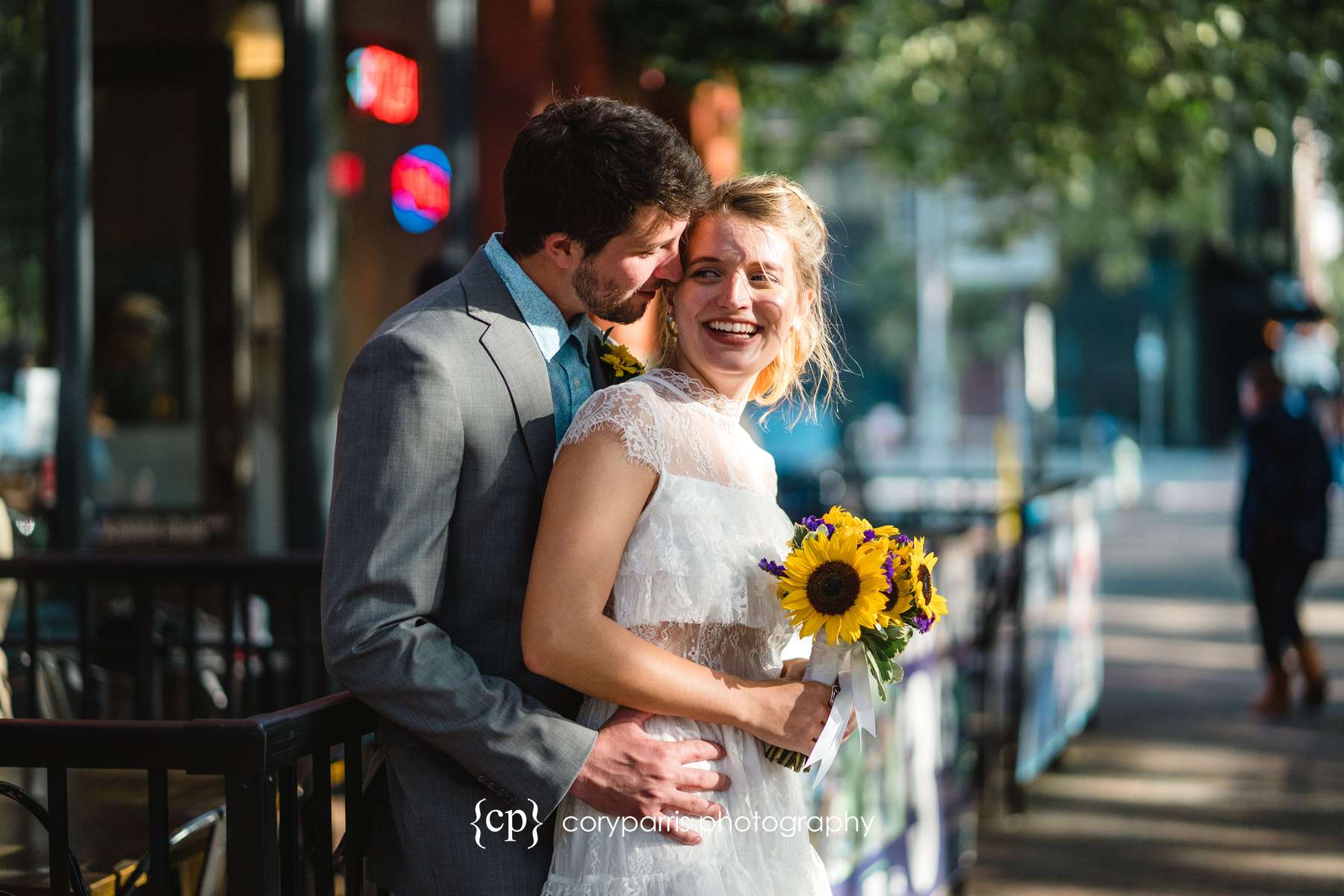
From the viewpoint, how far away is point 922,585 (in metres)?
2.31

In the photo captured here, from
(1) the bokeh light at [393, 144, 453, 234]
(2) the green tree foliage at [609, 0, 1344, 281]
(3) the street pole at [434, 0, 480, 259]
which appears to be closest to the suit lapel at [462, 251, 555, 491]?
(3) the street pole at [434, 0, 480, 259]

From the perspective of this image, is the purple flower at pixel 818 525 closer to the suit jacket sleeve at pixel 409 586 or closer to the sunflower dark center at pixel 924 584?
the sunflower dark center at pixel 924 584

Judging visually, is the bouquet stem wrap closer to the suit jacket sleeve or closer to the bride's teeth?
the suit jacket sleeve

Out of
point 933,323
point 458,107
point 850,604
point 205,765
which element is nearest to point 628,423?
point 850,604

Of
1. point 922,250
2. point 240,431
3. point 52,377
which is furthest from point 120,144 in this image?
point 922,250

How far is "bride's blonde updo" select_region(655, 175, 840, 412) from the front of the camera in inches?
93.7

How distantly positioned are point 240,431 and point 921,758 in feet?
16.5

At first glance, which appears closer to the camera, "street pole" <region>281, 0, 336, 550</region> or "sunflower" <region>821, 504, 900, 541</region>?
"sunflower" <region>821, 504, 900, 541</region>

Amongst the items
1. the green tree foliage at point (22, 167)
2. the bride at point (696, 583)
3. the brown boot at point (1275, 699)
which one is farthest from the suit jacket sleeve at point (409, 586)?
the brown boot at point (1275, 699)

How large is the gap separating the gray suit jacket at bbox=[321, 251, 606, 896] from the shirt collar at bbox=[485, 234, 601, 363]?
19 millimetres

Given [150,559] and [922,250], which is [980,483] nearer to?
[922,250]

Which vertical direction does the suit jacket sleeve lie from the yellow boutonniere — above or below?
Answer: below

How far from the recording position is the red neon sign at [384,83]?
7734 mm

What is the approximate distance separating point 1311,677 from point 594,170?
27.6 feet
